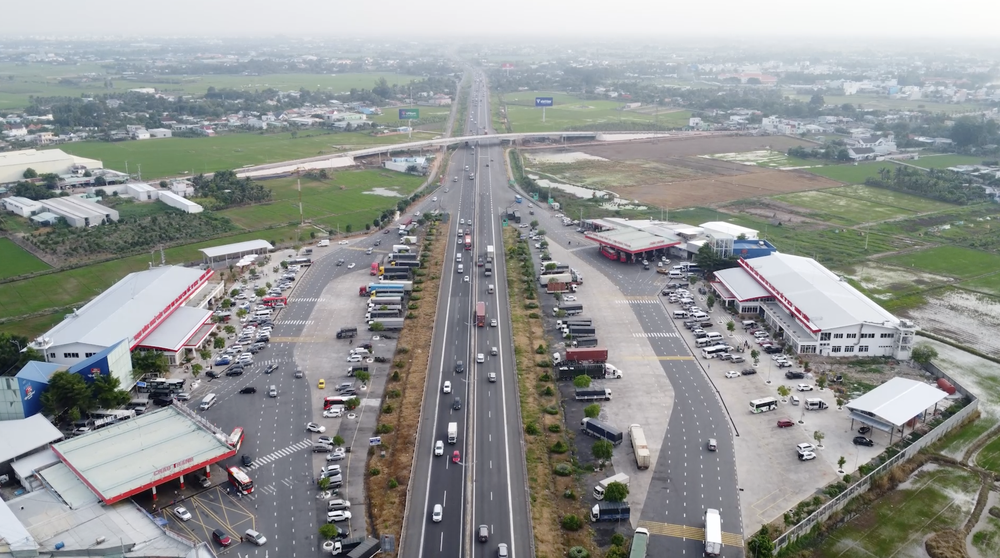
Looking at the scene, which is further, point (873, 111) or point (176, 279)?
point (873, 111)

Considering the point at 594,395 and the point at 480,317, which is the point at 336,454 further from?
the point at 480,317

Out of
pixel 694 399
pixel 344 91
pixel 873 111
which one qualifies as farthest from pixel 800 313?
pixel 344 91

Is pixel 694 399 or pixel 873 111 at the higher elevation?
pixel 873 111

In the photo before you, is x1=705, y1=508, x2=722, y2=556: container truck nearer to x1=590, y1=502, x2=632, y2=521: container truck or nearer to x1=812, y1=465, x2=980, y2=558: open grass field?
x1=590, y1=502, x2=632, y2=521: container truck

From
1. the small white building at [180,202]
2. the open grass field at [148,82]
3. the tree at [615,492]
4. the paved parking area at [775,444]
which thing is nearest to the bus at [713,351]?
the paved parking area at [775,444]

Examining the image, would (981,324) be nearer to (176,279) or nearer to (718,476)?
(718,476)

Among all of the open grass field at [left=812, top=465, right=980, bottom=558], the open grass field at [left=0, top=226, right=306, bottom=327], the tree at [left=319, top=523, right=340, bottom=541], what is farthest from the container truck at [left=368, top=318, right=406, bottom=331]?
the open grass field at [left=812, top=465, right=980, bottom=558]

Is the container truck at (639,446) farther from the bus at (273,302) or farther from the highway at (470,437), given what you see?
the bus at (273,302)
